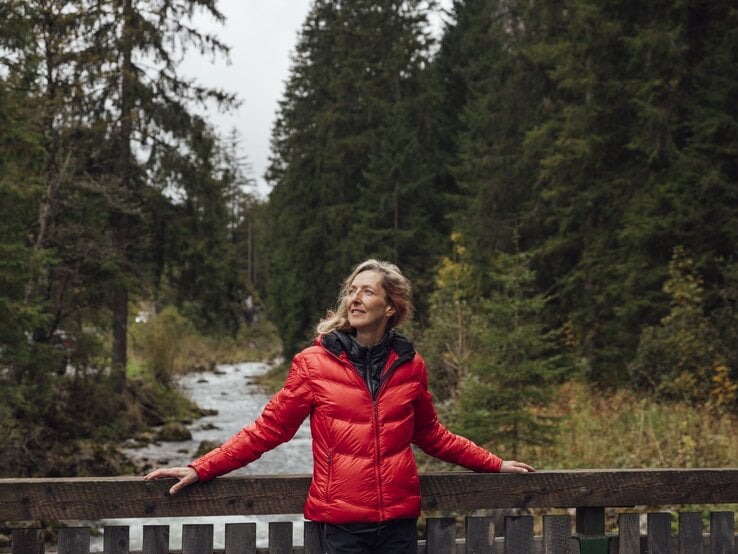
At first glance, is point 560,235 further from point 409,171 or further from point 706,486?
point 706,486

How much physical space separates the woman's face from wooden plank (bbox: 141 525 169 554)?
1139 mm

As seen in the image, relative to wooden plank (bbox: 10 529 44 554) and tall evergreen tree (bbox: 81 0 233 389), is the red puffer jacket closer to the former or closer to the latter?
wooden plank (bbox: 10 529 44 554)

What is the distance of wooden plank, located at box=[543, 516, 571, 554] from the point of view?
11.9 ft

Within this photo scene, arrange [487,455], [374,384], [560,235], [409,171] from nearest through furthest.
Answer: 1. [374,384]
2. [487,455]
3. [560,235]
4. [409,171]

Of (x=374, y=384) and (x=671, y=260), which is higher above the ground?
(x=671, y=260)

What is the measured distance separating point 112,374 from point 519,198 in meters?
13.0

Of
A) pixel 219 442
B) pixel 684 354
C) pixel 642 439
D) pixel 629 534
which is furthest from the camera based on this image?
pixel 219 442

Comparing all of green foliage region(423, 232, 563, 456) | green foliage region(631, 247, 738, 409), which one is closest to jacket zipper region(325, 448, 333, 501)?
green foliage region(423, 232, 563, 456)

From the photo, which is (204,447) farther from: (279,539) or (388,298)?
(388,298)

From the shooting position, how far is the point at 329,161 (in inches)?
1396

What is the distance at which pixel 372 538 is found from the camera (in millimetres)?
3156

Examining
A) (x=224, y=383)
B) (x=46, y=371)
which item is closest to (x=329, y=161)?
(x=224, y=383)

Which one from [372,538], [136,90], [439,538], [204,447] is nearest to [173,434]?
[204,447]

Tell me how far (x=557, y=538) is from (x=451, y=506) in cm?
55
